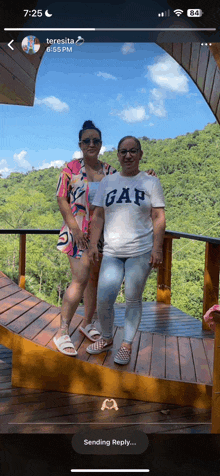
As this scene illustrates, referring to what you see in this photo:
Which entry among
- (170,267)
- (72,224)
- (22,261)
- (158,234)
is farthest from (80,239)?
(170,267)

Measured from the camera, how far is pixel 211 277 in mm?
3180

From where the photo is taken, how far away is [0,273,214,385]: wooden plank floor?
1.79 meters

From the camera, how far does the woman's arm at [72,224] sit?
1814 millimetres

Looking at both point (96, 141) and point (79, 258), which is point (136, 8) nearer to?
point (96, 141)

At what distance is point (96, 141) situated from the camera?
5.83 ft

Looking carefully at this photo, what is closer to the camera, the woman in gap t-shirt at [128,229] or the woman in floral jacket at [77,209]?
the woman in gap t-shirt at [128,229]

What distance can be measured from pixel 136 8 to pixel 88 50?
181 millimetres

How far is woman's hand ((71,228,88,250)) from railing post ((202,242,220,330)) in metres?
1.61

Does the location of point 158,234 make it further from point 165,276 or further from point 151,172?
point 165,276

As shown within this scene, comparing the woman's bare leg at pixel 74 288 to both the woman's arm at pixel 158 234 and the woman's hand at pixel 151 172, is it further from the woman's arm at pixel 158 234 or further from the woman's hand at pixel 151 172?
the woman's hand at pixel 151 172

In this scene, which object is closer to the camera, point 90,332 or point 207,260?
point 90,332

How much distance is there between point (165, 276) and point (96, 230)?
2199 millimetres

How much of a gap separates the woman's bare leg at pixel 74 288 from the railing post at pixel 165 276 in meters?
2.06
